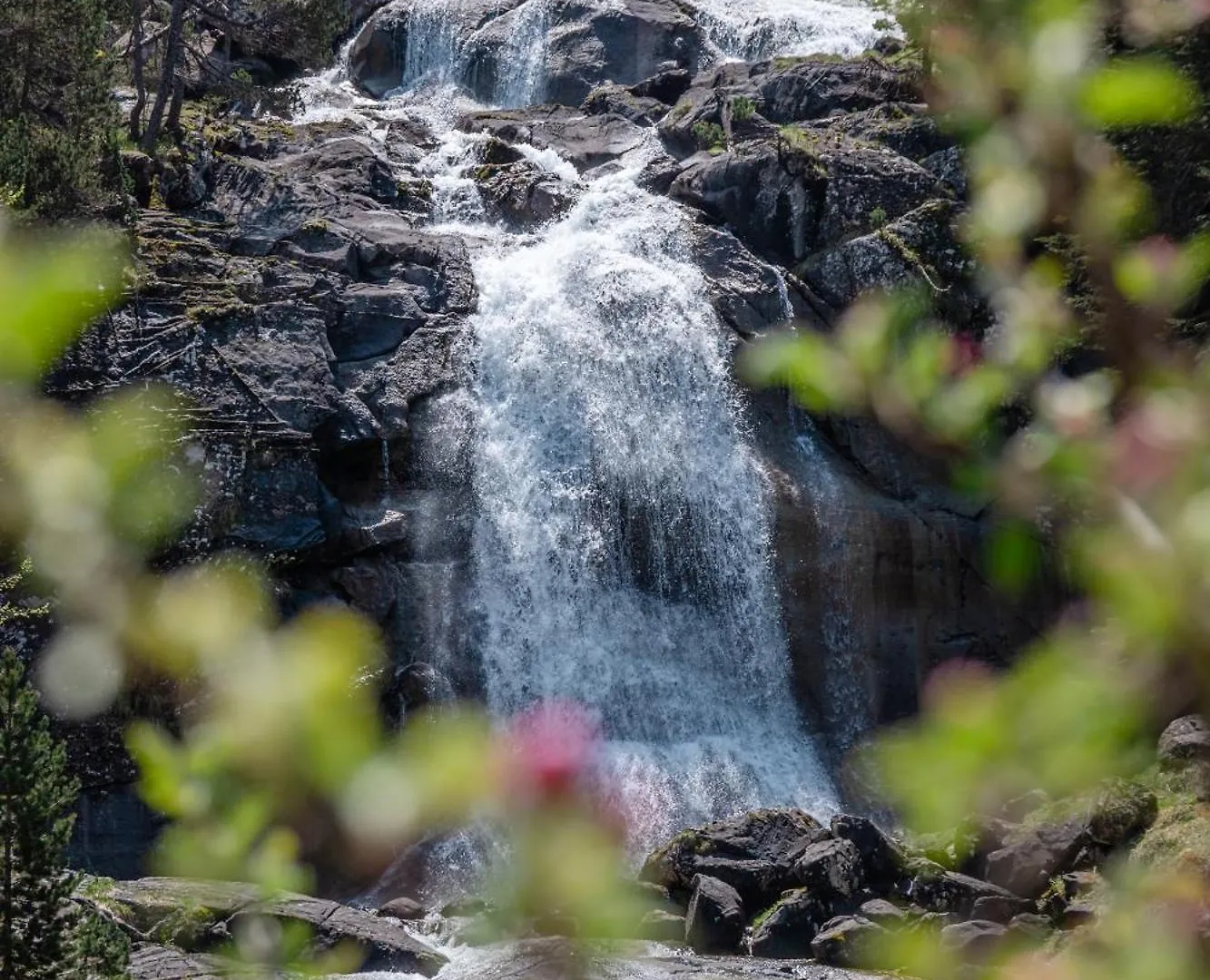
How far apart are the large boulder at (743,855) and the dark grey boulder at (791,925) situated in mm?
400

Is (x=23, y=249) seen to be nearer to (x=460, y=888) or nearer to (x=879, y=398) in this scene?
(x=879, y=398)

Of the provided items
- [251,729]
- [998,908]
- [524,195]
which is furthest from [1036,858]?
[524,195]

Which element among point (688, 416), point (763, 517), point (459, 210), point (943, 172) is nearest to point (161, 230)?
point (459, 210)

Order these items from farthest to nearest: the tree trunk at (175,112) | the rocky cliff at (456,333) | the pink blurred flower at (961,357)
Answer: the tree trunk at (175,112) < the rocky cliff at (456,333) < the pink blurred flower at (961,357)


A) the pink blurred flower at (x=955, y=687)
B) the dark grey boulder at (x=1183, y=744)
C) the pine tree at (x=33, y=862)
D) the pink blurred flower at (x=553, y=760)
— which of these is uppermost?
the pink blurred flower at (x=955, y=687)

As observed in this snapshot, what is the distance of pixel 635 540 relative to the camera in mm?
21016

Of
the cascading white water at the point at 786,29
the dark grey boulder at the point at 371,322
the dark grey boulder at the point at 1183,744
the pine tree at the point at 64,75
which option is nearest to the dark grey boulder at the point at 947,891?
the dark grey boulder at the point at 1183,744

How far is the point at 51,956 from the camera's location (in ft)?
28.5

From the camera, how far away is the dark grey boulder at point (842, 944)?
45.0 feet

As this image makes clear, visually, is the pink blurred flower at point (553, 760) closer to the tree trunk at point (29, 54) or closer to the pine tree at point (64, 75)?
the pine tree at point (64, 75)

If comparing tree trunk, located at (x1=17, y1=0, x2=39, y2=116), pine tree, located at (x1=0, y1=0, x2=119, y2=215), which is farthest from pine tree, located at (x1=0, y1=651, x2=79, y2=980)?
tree trunk, located at (x1=17, y1=0, x2=39, y2=116)

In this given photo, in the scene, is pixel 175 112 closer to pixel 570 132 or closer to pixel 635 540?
pixel 570 132

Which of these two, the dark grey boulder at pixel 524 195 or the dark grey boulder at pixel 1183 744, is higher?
the dark grey boulder at pixel 524 195

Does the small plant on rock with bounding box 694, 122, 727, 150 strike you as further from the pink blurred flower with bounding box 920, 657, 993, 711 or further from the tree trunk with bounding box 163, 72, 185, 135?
the pink blurred flower with bounding box 920, 657, 993, 711
